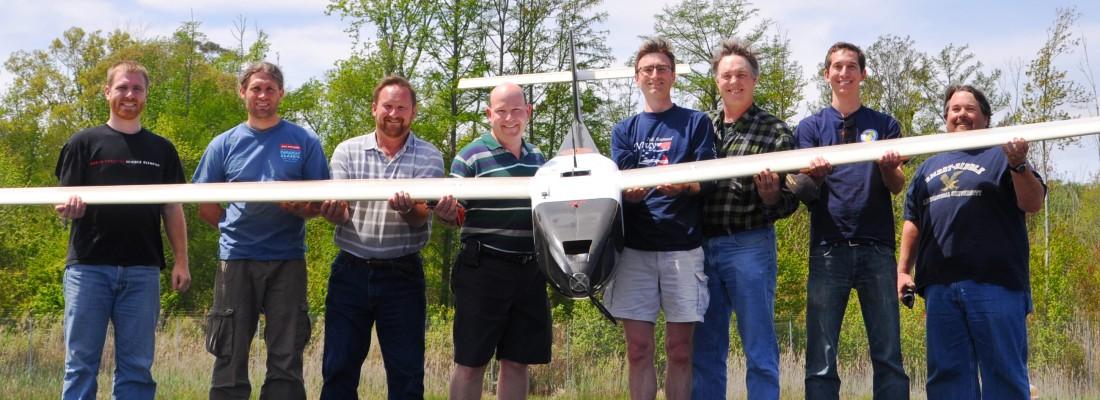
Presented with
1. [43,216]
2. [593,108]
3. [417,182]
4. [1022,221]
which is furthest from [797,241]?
[43,216]

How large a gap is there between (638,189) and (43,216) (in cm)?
3606

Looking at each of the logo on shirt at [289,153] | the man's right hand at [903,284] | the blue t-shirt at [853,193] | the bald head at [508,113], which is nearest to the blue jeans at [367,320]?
the logo on shirt at [289,153]

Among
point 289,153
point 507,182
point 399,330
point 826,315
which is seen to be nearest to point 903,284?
point 826,315

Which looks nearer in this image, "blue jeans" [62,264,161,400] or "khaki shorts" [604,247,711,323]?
"khaki shorts" [604,247,711,323]

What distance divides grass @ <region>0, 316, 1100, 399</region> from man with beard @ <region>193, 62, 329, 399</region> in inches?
200

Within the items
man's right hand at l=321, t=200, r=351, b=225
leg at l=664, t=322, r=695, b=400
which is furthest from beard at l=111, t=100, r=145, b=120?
leg at l=664, t=322, r=695, b=400

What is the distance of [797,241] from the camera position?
24.9m

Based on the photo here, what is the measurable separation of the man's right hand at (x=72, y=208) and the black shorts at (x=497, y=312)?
99.4 inches

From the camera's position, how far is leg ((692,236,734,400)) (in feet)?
19.8

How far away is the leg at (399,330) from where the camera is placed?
620 cm

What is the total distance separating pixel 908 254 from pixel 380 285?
3946mm

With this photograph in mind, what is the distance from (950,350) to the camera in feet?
20.2

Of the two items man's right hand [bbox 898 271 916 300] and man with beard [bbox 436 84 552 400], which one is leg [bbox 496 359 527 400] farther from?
man's right hand [bbox 898 271 916 300]

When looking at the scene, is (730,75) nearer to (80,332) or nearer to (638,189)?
(638,189)
